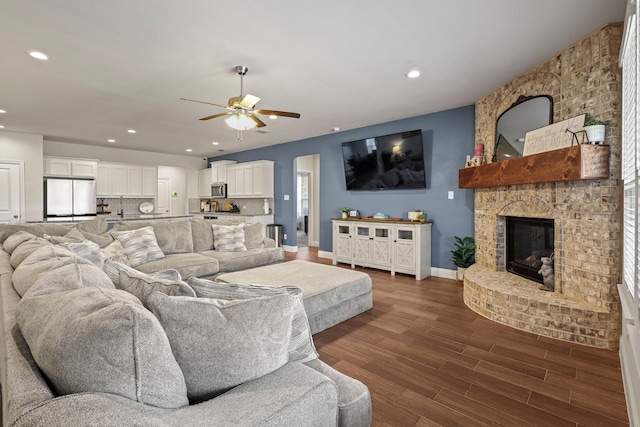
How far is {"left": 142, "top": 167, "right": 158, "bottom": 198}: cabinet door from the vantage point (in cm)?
821

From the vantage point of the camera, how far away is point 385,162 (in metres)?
5.39

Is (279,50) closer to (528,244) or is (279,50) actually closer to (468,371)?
(468,371)

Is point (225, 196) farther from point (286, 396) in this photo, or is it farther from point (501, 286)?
A: point (286, 396)

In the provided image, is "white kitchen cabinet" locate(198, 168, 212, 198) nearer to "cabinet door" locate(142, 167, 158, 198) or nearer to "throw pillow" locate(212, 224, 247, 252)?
"cabinet door" locate(142, 167, 158, 198)

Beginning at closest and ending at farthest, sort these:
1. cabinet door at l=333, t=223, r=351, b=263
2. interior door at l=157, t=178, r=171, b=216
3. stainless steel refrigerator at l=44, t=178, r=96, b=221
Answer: cabinet door at l=333, t=223, r=351, b=263 < stainless steel refrigerator at l=44, t=178, r=96, b=221 < interior door at l=157, t=178, r=171, b=216

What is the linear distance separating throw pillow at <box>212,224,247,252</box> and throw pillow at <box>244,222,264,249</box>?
0.37ft

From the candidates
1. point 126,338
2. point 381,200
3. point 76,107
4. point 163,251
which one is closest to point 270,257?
point 163,251

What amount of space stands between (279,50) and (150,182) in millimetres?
6922

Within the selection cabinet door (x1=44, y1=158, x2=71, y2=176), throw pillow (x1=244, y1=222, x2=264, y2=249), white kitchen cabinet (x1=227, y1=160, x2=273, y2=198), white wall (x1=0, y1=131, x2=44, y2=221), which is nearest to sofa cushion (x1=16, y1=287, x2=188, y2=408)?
throw pillow (x1=244, y1=222, x2=264, y2=249)

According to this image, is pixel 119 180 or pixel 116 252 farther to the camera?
pixel 119 180

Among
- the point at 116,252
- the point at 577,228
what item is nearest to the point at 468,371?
the point at 577,228

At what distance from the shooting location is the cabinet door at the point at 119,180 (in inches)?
301

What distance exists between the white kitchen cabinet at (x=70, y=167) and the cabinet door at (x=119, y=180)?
0.46 m

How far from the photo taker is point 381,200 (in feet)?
18.5
